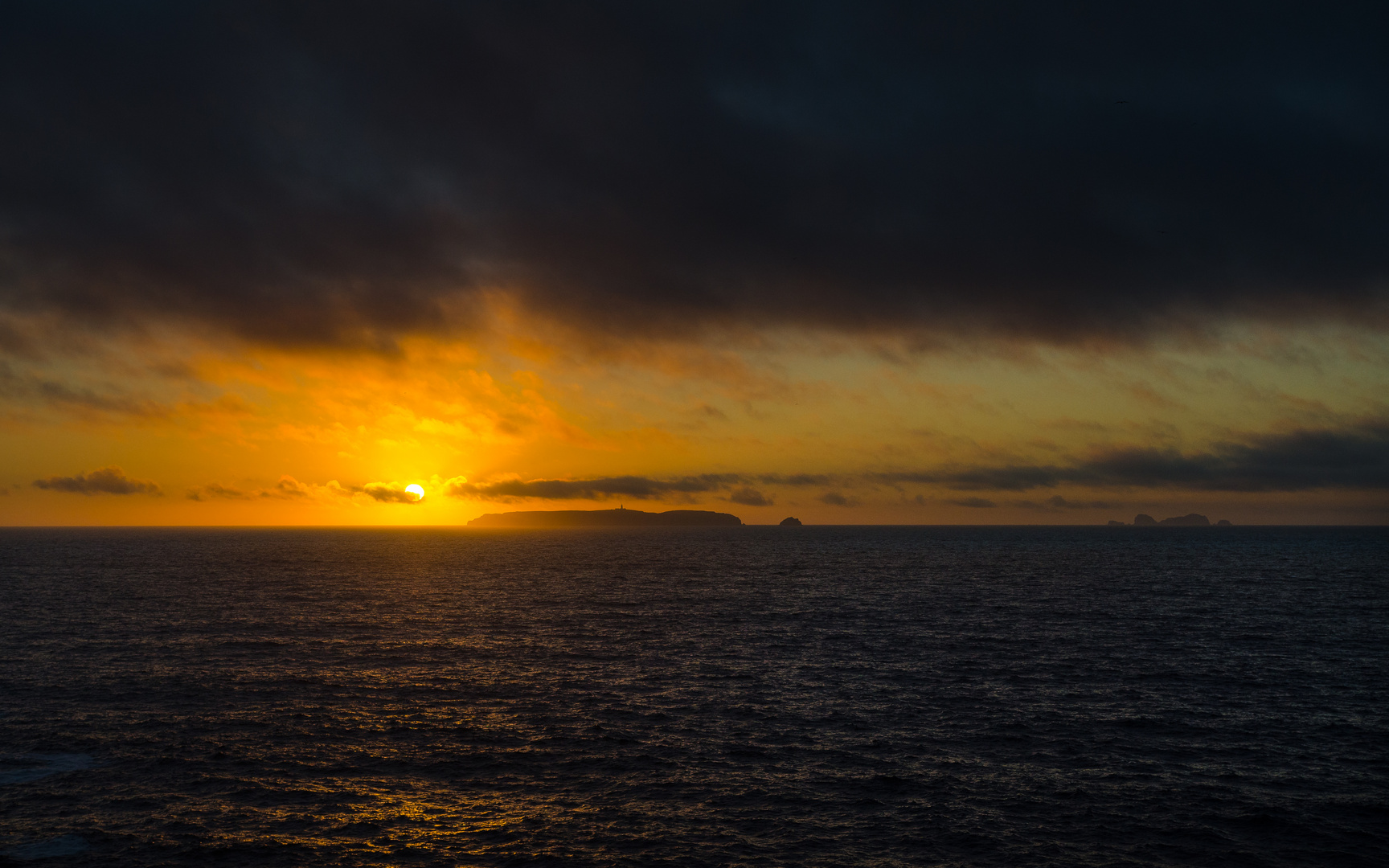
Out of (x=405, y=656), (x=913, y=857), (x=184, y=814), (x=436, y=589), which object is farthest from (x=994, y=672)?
(x=436, y=589)

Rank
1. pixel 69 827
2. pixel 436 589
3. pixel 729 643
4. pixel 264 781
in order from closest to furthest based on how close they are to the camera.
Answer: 1. pixel 69 827
2. pixel 264 781
3. pixel 729 643
4. pixel 436 589

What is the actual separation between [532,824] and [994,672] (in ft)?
116

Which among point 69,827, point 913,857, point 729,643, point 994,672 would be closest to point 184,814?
point 69,827

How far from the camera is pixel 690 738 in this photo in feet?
129

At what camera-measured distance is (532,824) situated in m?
29.6

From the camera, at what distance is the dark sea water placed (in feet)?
93.0

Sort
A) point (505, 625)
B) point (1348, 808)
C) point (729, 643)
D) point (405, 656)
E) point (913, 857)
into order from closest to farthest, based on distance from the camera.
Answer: point (913, 857) → point (1348, 808) → point (405, 656) → point (729, 643) → point (505, 625)

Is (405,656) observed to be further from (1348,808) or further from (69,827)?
(1348,808)

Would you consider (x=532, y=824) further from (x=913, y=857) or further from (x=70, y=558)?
(x=70, y=558)

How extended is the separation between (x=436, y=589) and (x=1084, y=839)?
9648 centimetres

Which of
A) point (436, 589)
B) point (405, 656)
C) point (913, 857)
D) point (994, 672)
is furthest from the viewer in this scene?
point (436, 589)

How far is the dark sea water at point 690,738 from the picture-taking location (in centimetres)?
2836

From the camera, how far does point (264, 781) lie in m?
33.6

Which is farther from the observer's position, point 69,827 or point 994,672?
point 994,672
